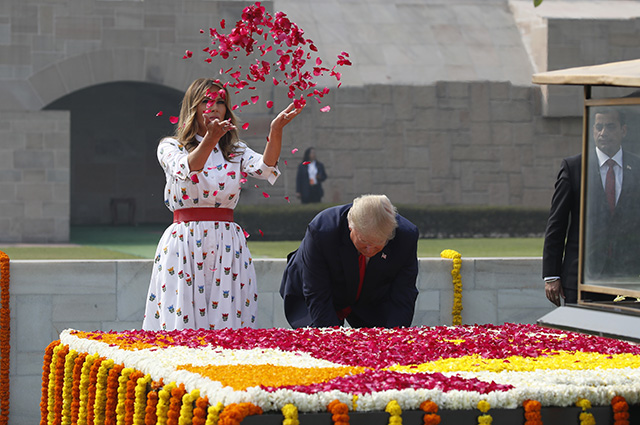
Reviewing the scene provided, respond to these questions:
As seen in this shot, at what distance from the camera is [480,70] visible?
60.6 ft

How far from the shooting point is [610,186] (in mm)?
3541

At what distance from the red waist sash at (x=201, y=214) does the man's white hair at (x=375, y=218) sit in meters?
1.07

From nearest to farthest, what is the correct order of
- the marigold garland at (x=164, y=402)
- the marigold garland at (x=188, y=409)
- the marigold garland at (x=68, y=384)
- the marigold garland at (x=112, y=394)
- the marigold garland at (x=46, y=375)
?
the marigold garland at (x=188, y=409)
the marigold garland at (x=164, y=402)
the marigold garland at (x=112, y=394)
the marigold garland at (x=68, y=384)
the marigold garland at (x=46, y=375)

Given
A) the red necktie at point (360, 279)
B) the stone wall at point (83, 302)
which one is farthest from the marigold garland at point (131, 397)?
the stone wall at point (83, 302)

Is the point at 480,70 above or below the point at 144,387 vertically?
above

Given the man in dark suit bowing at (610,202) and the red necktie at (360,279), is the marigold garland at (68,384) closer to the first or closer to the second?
the red necktie at (360,279)

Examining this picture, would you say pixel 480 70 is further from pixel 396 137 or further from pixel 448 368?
pixel 448 368

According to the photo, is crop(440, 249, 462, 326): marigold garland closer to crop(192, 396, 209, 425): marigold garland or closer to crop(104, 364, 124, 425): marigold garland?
crop(104, 364, 124, 425): marigold garland

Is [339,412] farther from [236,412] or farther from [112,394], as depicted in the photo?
[112,394]

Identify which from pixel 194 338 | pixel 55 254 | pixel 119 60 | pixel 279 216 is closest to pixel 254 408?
pixel 194 338

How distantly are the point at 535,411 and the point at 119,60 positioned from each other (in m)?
14.3

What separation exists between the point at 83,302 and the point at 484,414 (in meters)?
4.06

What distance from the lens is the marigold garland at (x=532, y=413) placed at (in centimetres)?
309

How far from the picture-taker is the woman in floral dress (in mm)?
5074
